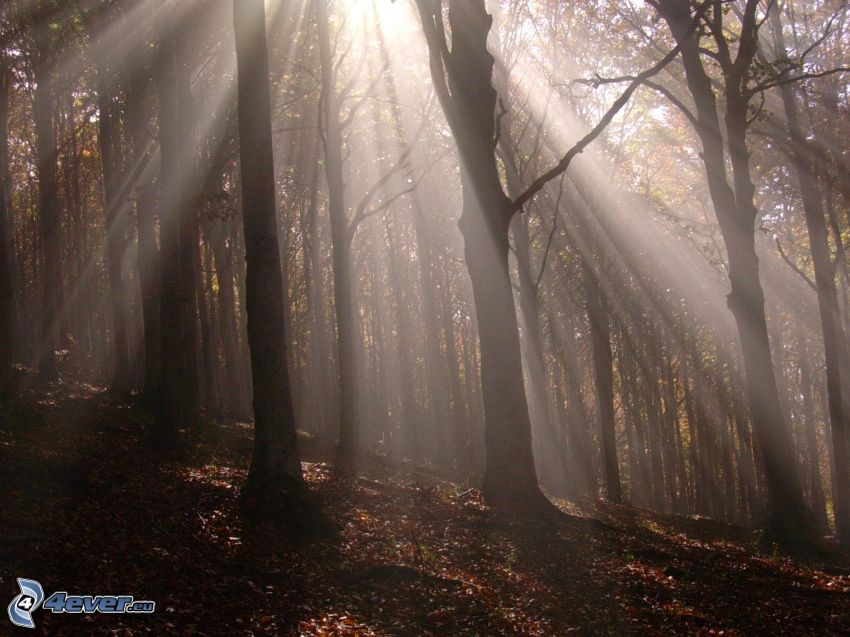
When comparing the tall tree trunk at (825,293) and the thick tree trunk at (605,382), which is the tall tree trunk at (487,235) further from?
the thick tree trunk at (605,382)

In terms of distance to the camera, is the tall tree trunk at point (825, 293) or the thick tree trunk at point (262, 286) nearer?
the thick tree trunk at point (262, 286)

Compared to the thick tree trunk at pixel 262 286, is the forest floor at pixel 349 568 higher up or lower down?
lower down

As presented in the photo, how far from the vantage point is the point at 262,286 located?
801 centimetres

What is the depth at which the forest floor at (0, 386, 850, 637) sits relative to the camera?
5527mm

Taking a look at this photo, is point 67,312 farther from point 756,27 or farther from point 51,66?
point 756,27

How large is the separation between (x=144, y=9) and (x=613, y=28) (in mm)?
9508

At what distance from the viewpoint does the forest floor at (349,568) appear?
18.1 feet

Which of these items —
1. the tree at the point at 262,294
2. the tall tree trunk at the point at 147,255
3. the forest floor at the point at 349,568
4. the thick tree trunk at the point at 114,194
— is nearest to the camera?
the forest floor at the point at 349,568

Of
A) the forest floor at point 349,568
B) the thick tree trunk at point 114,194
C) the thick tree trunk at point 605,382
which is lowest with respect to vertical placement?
the forest floor at point 349,568

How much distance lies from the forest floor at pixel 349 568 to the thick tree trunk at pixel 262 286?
0.69 meters

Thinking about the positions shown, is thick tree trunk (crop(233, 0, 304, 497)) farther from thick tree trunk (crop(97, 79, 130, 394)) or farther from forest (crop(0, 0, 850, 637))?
thick tree trunk (crop(97, 79, 130, 394))

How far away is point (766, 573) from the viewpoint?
317 inches

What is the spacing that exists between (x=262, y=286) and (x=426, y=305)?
20.7 metres

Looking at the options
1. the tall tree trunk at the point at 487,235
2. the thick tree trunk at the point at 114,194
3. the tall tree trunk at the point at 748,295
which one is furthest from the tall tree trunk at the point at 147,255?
the tall tree trunk at the point at 748,295
